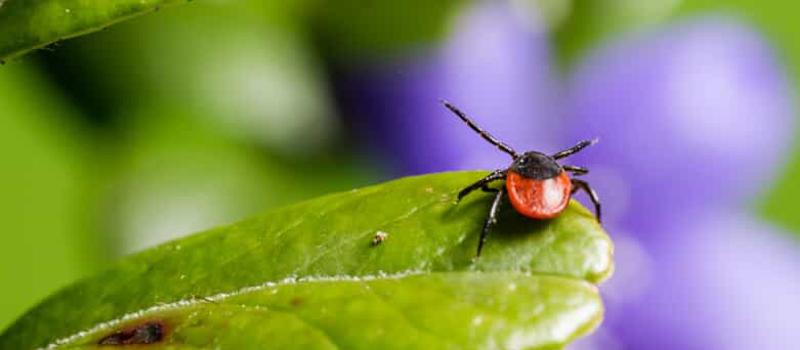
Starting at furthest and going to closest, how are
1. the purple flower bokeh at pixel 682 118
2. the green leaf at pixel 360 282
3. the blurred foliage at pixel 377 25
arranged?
1. the purple flower bokeh at pixel 682 118
2. the blurred foliage at pixel 377 25
3. the green leaf at pixel 360 282

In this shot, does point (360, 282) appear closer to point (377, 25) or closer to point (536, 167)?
point (536, 167)

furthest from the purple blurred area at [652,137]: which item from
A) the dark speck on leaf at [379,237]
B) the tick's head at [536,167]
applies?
the dark speck on leaf at [379,237]

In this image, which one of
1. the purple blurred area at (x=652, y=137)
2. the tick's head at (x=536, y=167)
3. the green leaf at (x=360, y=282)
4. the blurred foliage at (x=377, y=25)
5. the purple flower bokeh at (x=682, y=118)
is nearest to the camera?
the green leaf at (x=360, y=282)

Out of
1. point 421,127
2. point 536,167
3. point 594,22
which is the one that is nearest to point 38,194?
point 421,127

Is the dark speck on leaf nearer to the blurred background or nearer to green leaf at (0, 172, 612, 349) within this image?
green leaf at (0, 172, 612, 349)

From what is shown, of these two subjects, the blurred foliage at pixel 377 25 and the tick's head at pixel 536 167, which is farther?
the blurred foliage at pixel 377 25

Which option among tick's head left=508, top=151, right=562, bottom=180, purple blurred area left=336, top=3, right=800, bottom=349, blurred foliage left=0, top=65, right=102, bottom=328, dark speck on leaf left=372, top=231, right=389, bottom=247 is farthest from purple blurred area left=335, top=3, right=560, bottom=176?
dark speck on leaf left=372, top=231, right=389, bottom=247

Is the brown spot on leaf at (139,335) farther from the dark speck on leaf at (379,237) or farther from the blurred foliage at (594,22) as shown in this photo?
the blurred foliage at (594,22)
